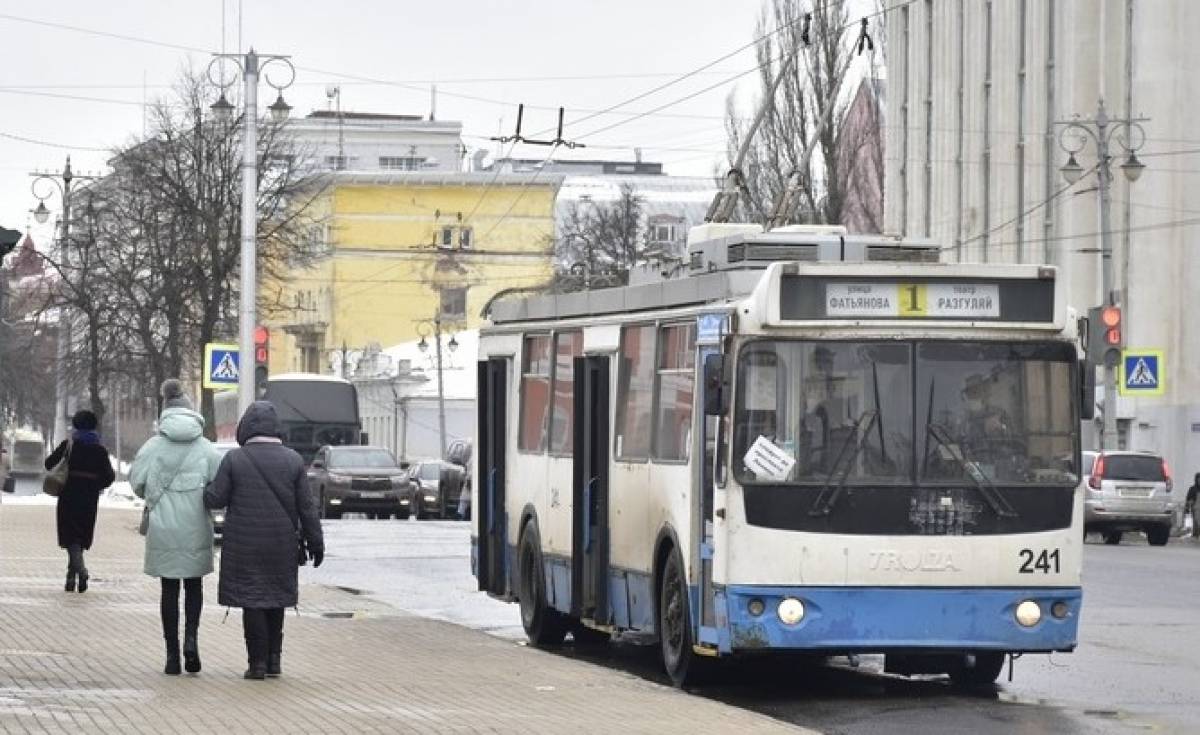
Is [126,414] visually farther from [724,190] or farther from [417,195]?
[724,190]

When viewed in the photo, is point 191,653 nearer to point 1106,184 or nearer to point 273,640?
point 273,640

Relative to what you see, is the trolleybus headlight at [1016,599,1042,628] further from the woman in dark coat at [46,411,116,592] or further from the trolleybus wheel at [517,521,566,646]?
the woman in dark coat at [46,411,116,592]

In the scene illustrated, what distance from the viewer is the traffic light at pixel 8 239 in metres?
13.7

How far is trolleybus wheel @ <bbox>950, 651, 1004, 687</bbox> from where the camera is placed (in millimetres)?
16766

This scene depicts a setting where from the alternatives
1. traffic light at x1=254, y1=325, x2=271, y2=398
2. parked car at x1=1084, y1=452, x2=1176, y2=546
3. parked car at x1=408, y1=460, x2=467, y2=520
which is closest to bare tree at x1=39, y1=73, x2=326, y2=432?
parked car at x1=408, y1=460, x2=467, y2=520

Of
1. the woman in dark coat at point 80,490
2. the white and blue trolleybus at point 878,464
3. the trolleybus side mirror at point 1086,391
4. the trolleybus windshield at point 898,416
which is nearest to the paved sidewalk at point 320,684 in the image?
the white and blue trolleybus at point 878,464

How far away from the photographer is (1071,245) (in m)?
58.8

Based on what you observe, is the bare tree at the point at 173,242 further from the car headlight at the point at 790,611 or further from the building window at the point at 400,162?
the building window at the point at 400,162

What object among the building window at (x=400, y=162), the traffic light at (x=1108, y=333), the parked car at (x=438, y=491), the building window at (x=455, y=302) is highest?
the building window at (x=400, y=162)

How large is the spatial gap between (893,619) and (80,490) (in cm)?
1120

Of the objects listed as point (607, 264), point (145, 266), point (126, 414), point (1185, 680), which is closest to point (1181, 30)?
point (145, 266)

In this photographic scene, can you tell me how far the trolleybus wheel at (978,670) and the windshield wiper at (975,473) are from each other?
1.34m

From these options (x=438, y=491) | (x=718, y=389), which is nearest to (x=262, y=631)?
(x=718, y=389)

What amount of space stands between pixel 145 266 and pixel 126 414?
4307 cm
